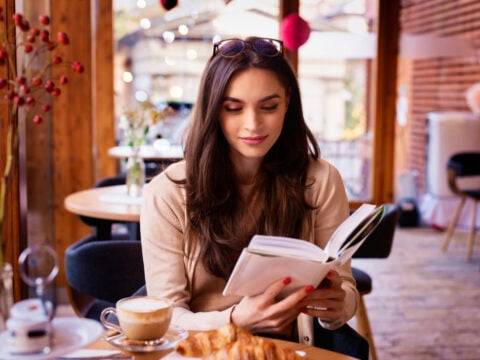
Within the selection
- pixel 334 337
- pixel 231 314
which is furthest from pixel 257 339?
pixel 334 337

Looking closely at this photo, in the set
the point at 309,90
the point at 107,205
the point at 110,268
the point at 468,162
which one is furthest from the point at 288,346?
the point at 309,90

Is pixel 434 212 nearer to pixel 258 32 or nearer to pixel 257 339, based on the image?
pixel 258 32

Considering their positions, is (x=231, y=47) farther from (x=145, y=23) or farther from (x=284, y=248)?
(x=145, y=23)

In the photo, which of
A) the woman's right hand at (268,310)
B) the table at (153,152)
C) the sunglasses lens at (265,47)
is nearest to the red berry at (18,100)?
the woman's right hand at (268,310)

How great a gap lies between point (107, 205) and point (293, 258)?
198cm

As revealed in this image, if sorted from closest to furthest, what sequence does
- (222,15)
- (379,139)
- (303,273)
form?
(303,273) → (222,15) → (379,139)

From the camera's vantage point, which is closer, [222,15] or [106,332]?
[106,332]

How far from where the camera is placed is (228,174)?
1.76 metres

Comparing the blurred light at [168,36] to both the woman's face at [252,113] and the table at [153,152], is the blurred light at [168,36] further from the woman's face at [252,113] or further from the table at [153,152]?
the woman's face at [252,113]

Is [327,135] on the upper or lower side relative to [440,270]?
upper

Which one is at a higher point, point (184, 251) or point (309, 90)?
point (309, 90)

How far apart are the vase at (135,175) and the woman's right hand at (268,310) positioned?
1.92 meters

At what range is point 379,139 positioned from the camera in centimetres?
654

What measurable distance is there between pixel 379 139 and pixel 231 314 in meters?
5.31
